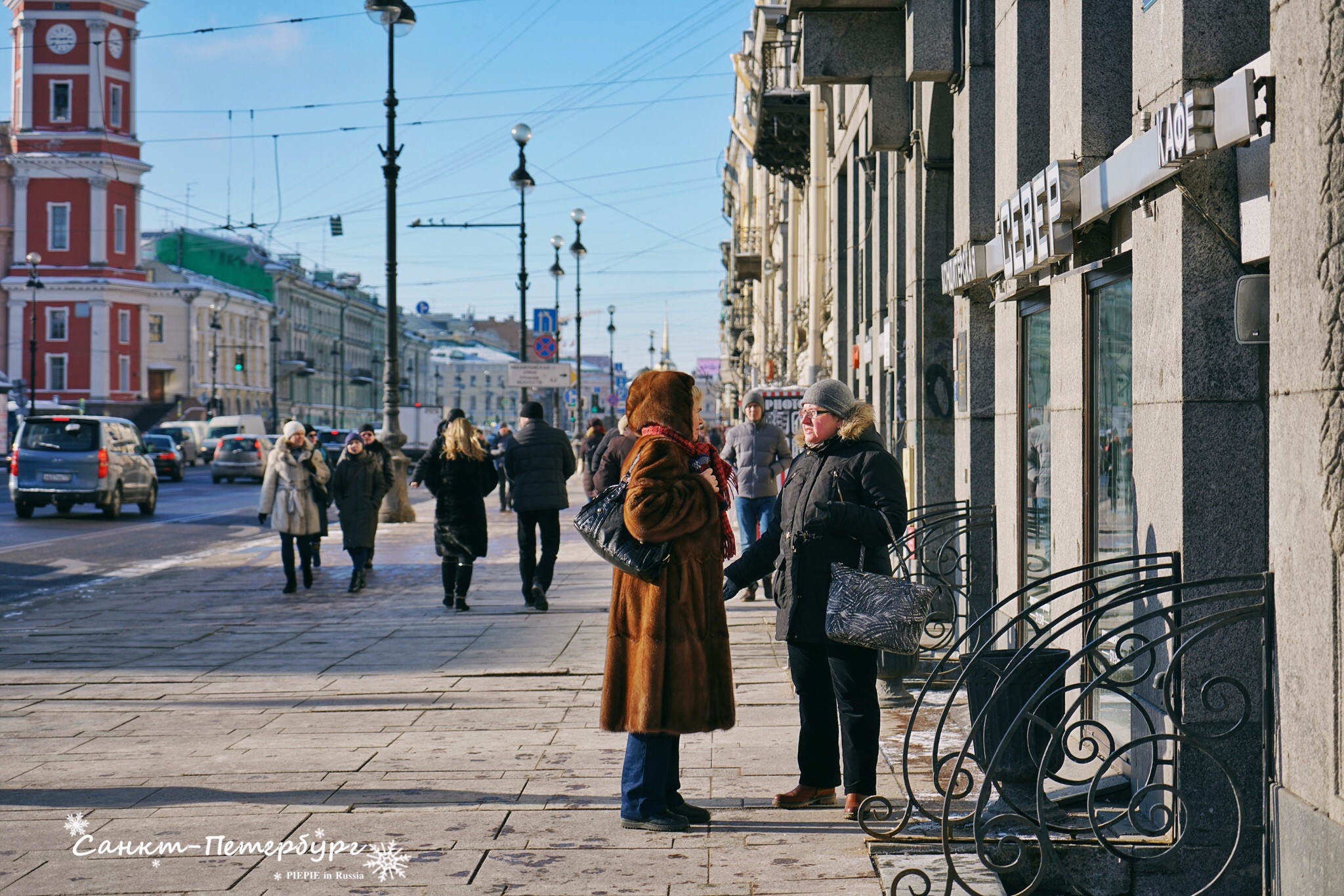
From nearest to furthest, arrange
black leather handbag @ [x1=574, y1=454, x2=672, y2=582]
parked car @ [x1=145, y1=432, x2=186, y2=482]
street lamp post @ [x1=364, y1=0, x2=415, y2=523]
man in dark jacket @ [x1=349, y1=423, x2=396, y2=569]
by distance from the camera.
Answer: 1. black leather handbag @ [x1=574, y1=454, x2=672, y2=582]
2. man in dark jacket @ [x1=349, y1=423, x2=396, y2=569]
3. street lamp post @ [x1=364, y1=0, x2=415, y2=523]
4. parked car @ [x1=145, y1=432, x2=186, y2=482]

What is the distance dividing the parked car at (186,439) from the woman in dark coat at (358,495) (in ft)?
159

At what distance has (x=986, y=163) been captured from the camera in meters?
9.77

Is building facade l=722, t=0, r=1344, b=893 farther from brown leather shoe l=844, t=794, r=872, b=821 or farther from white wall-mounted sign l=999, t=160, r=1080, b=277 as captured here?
brown leather shoe l=844, t=794, r=872, b=821

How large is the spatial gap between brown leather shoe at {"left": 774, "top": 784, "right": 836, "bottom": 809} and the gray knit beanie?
152 cm

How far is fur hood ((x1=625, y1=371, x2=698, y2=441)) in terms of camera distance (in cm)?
594

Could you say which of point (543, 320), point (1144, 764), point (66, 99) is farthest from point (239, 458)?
point (1144, 764)

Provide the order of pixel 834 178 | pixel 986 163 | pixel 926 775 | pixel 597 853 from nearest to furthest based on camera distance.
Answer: pixel 597 853 < pixel 926 775 < pixel 986 163 < pixel 834 178

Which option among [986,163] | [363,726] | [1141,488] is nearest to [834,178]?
[986,163]

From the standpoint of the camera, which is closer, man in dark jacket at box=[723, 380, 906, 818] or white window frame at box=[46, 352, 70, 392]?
man in dark jacket at box=[723, 380, 906, 818]

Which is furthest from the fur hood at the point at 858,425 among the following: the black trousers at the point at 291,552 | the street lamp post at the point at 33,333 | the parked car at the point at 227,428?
the street lamp post at the point at 33,333

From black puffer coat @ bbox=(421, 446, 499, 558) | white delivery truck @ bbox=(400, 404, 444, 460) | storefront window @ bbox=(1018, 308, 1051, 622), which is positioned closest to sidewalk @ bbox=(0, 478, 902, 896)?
black puffer coat @ bbox=(421, 446, 499, 558)

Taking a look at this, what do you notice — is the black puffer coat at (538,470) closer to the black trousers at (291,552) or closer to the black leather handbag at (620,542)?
the black trousers at (291,552)

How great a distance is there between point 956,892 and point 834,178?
16.3m

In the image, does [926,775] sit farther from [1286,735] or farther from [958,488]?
[958,488]
